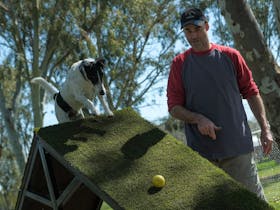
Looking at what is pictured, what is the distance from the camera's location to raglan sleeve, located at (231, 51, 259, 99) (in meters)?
3.59

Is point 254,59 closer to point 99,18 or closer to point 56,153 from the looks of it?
point 56,153

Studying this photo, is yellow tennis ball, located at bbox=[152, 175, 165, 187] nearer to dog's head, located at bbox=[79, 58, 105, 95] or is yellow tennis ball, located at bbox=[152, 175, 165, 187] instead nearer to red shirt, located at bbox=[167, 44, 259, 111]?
red shirt, located at bbox=[167, 44, 259, 111]

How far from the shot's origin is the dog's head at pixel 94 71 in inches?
172

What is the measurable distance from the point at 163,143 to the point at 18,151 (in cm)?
1439

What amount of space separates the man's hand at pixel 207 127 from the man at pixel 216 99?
0.06 metres

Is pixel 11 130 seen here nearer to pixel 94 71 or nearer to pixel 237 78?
pixel 94 71

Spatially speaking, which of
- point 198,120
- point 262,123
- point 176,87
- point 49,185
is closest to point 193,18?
point 176,87

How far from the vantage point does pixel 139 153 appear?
12.7ft

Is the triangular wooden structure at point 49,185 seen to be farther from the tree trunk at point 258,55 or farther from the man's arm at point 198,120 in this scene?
the tree trunk at point 258,55

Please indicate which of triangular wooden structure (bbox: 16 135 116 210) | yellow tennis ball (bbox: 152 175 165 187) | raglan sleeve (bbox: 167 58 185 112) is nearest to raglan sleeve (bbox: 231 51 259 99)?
raglan sleeve (bbox: 167 58 185 112)

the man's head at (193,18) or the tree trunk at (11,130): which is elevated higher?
the man's head at (193,18)

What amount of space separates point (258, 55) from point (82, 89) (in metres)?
1.76

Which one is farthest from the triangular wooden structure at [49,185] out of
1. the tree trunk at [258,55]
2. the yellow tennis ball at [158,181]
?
the tree trunk at [258,55]

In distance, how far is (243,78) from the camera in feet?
11.9
